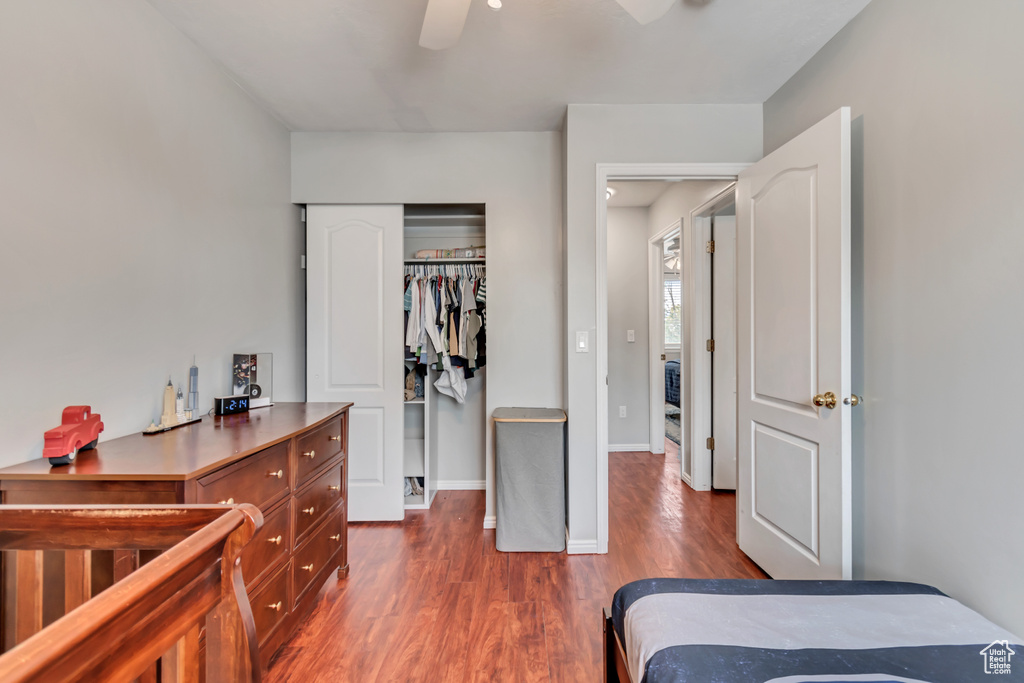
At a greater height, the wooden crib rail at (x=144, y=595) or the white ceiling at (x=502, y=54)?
the white ceiling at (x=502, y=54)

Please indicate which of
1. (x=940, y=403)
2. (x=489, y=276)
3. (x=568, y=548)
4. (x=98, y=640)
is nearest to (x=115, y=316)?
(x=98, y=640)

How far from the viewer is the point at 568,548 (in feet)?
7.95

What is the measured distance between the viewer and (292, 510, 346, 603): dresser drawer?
5.59 feet

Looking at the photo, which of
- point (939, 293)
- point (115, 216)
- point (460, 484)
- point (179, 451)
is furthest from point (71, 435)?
point (939, 293)

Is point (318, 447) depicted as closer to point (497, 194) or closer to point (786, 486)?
point (497, 194)

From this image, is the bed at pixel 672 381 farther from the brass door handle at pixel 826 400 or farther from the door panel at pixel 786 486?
the brass door handle at pixel 826 400

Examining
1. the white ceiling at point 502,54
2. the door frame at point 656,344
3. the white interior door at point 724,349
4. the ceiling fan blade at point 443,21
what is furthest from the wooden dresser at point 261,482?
the door frame at point 656,344

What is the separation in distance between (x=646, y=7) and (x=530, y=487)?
7.13 feet

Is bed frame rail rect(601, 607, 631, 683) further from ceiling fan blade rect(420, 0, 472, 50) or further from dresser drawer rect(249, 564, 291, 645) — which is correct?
ceiling fan blade rect(420, 0, 472, 50)

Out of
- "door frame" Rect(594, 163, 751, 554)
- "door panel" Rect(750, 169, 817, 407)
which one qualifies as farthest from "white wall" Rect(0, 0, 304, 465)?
"door panel" Rect(750, 169, 817, 407)

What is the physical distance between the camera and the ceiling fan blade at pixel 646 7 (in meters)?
1.28

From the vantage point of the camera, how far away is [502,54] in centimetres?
198

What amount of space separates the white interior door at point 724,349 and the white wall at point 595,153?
93 centimetres

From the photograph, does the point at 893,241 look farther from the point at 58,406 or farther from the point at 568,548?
the point at 58,406
